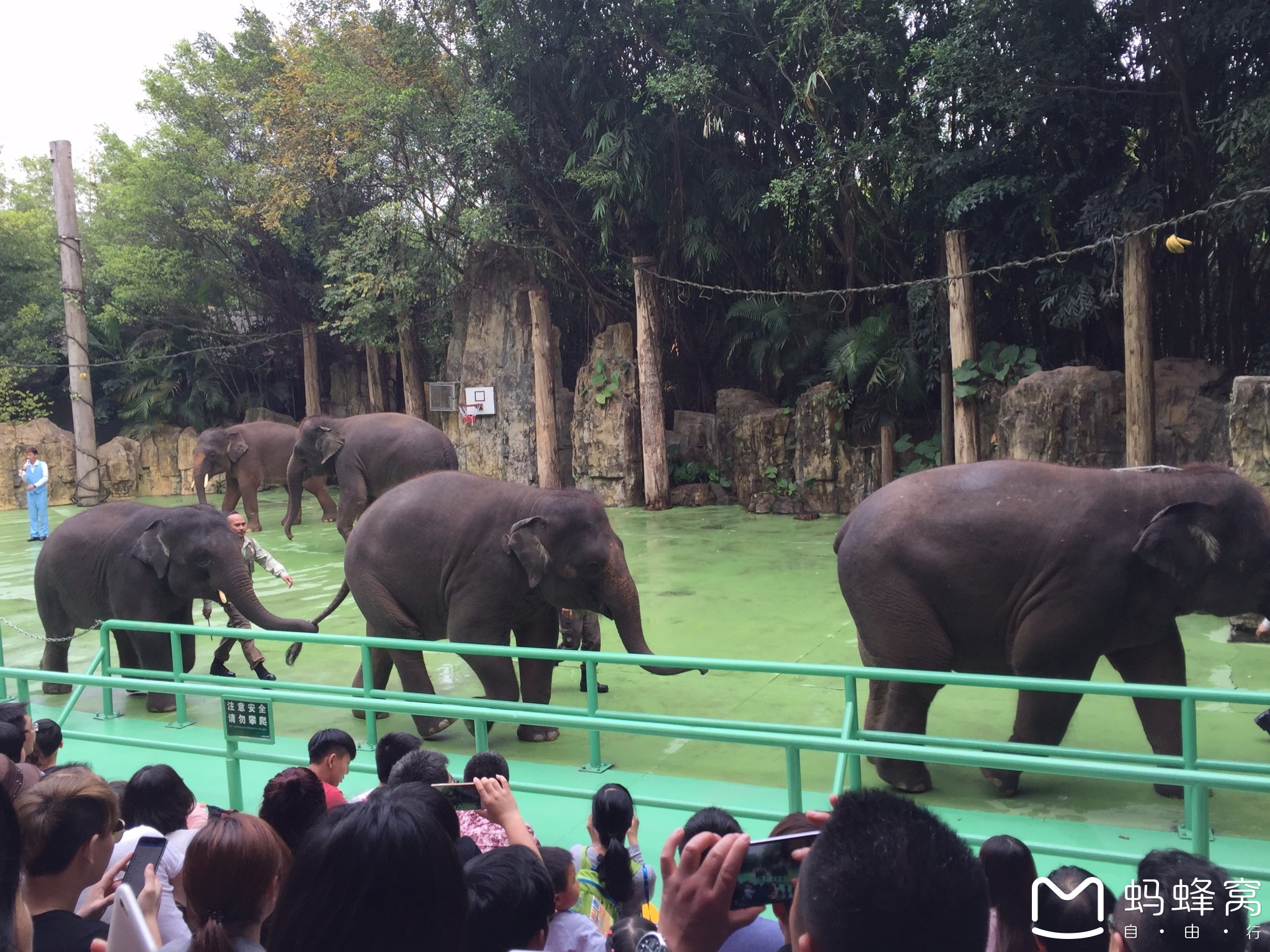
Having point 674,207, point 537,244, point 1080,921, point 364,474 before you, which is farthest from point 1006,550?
point 537,244

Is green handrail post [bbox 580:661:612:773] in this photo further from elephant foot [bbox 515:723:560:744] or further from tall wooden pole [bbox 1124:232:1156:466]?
tall wooden pole [bbox 1124:232:1156:466]

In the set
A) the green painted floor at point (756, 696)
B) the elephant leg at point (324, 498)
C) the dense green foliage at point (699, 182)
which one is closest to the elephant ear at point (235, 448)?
the elephant leg at point (324, 498)

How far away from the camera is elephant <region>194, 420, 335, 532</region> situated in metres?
16.1

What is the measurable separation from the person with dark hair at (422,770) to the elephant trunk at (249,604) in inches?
140

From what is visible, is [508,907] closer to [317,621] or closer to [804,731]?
[804,731]

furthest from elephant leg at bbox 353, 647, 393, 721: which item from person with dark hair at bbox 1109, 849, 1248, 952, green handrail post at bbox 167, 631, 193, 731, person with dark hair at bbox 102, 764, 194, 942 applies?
person with dark hair at bbox 1109, 849, 1248, 952

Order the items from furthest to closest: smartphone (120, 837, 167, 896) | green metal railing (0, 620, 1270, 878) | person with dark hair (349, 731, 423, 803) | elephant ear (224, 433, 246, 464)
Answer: elephant ear (224, 433, 246, 464) → person with dark hair (349, 731, 423, 803) → green metal railing (0, 620, 1270, 878) → smartphone (120, 837, 167, 896)

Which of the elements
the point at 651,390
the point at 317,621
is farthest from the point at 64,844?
the point at 651,390

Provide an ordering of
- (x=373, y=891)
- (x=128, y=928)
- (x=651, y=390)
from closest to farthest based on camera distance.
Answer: (x=373, y=891), (x=128, y=928), (x=651, y=390)

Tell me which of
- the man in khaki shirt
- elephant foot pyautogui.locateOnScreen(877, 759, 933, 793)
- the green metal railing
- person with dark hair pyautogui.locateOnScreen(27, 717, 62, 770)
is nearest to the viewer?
the green metal railing

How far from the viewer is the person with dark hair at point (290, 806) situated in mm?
3055

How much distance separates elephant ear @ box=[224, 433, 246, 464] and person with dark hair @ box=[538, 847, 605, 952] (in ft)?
48.7

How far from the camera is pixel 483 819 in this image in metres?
3.52

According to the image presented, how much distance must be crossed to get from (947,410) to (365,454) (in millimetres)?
7655
